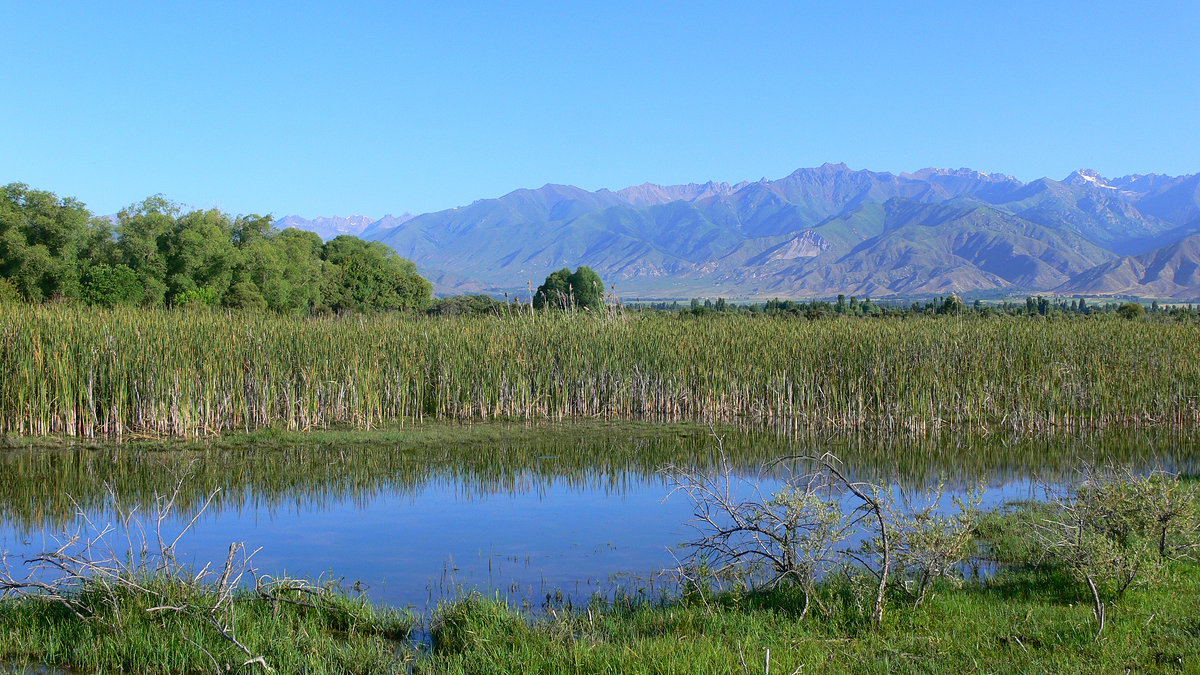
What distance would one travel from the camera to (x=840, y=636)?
5320 millimetres

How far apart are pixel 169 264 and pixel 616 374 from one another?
20.6 m

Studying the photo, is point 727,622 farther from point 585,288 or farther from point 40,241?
point 40,241

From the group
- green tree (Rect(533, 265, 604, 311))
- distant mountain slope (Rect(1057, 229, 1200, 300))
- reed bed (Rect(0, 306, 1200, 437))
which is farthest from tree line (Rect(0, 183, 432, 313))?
distant mountain slope (Rect(1057, 229, 1200, 300))

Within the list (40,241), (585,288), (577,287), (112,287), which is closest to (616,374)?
(585,288)

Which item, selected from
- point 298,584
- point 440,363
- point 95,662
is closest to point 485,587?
point 298,584

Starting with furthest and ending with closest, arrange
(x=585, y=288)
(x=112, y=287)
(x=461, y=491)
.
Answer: (x=585, y=288)
(x=112, y=287)
(x=461, y=491)

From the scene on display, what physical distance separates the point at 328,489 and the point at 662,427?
18.6 ft

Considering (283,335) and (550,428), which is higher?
(283,335)

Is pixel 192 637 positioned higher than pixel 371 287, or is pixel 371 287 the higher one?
pixel 371 287

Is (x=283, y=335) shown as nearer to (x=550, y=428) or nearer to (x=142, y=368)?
(x=142, y=368)

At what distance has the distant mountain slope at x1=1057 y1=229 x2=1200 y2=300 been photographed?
167m

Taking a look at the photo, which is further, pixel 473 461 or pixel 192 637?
pixel 473 461

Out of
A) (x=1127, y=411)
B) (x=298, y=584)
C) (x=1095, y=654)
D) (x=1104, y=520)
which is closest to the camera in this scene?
(x=1095, y=654)

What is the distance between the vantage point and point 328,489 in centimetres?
1039
